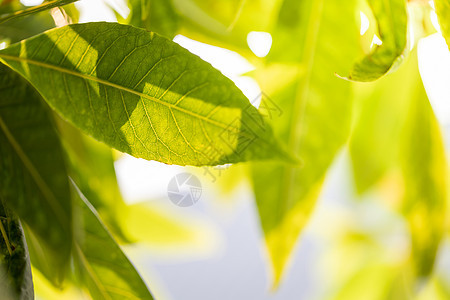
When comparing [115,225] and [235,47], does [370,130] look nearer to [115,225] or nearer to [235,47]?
[235,47]

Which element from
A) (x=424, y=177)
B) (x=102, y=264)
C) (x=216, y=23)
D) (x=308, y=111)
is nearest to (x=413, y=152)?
(x=424, y=177)

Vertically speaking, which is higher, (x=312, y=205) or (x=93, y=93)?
(x=93, y=93)

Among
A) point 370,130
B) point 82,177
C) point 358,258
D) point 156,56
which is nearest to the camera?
point 156,56

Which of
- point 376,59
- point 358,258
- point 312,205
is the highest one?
point 376,59

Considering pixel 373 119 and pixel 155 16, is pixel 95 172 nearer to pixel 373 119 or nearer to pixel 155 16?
pixel 155 16

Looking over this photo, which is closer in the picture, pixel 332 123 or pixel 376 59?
pixel 376 59

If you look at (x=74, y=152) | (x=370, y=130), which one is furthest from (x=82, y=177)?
(x=370, y=130)

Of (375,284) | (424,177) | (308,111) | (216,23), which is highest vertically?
(216,23)

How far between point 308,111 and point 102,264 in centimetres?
27

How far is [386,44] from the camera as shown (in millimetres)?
303

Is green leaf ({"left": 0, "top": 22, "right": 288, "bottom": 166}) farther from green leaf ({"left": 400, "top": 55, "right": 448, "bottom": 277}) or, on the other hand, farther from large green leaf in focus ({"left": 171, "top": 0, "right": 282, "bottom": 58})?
green leaf ({"left": 400, "top": 55, "right": 448, "bottom": 277})

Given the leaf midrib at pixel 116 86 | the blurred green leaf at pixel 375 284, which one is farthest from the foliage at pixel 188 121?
the blurred green leaf at pixel 375 284

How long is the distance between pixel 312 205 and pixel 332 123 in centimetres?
9

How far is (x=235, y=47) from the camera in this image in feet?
1.82
